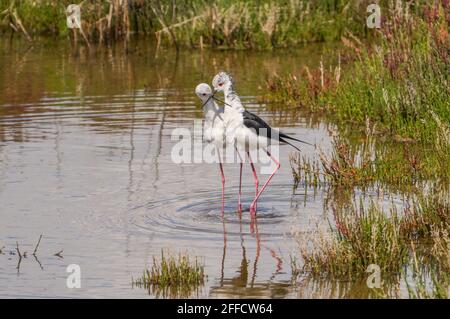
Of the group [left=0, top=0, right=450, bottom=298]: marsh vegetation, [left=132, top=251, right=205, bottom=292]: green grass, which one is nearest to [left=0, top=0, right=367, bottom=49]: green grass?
[left=0, top=0, right=450, bottom=298]: marsh vegetation

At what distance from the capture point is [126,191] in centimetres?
1084

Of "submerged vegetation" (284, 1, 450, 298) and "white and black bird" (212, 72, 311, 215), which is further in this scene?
"white and black bird" (212, 72, 311, 215)

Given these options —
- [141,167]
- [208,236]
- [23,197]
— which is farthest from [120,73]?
[208,236]

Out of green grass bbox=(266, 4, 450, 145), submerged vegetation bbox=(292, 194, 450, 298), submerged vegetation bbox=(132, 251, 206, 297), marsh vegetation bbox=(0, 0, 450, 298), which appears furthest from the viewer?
green grass bbox=(266, 4, 450, 145)

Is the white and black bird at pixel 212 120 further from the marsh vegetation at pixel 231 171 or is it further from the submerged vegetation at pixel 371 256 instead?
the submerged vegetation at pixel 371 256

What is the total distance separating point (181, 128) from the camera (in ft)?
46.0

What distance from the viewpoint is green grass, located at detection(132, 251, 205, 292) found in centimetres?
780

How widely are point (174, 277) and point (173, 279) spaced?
15mm

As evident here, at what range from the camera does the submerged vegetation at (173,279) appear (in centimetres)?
777

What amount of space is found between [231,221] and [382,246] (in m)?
2.13

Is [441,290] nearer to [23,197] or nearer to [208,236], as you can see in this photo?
[208,236]

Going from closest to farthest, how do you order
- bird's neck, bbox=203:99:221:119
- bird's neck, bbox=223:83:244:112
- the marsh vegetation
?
the marsh vegetation → bird's neck, bbox=203:99:221:119 → bird's neck, bbox=223:83:244:112

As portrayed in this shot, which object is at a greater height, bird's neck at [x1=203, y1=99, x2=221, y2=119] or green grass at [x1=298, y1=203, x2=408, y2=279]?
bird's neck at [x1=203, y1=99, x2=221, y2=119]

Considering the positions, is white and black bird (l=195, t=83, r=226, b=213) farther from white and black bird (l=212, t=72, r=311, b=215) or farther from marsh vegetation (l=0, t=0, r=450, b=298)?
marsh vegetation (l=0, t=0, r=450, b=298)
